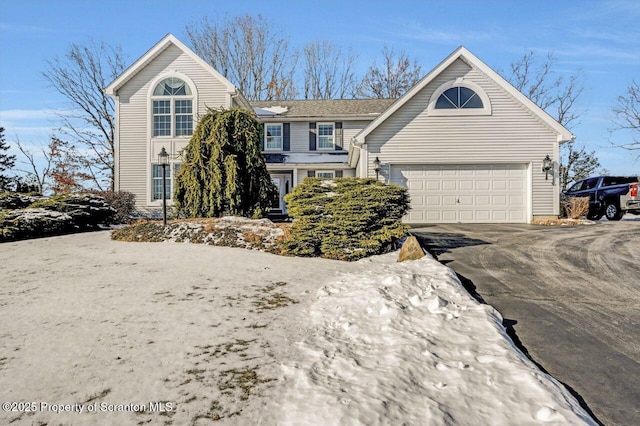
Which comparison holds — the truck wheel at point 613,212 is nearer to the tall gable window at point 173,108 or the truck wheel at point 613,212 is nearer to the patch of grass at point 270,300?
the patch of grass at point 270,300

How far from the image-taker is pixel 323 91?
103 ft

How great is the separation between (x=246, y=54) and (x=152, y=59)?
52.5ft

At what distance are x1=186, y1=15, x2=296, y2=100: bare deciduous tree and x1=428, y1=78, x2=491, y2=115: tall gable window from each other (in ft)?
62.2

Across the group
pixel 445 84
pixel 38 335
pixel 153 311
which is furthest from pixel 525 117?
pixel 38 335

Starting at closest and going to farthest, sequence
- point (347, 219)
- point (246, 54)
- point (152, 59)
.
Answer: point (347, 219) → point (152, 59) → point (246, 54)

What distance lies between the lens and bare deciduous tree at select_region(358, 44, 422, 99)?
96.9 ft

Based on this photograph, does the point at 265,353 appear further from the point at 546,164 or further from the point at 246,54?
the point at 246,54

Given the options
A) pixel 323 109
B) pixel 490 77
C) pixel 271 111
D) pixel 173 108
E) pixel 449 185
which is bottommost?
pixel 449 185

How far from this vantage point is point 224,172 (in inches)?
438

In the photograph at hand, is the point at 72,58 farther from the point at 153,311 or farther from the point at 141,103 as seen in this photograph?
the point at 153,311

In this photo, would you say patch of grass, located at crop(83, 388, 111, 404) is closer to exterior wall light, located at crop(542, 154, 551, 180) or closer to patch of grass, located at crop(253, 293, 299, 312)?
patch of grass, located at crop(253, 293, 299, 312)

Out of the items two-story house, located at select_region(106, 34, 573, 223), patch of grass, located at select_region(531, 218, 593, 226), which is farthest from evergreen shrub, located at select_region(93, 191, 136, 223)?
patch of grass, located at select_region(531, 218, 593, 226)

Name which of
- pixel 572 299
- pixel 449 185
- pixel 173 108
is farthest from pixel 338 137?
pixel 572 299

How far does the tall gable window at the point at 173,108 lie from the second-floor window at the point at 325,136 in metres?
6.22
